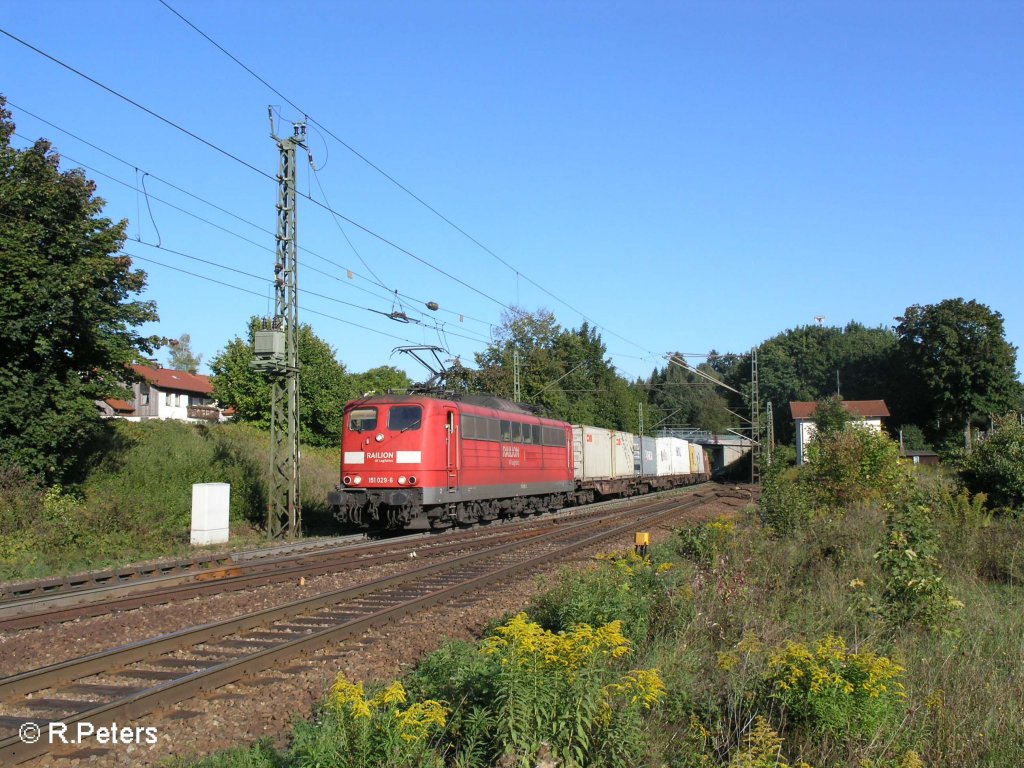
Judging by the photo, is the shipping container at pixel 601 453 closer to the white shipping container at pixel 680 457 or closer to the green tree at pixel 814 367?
the white shipping container at pixel 680 457

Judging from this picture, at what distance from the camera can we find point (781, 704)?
5.05 meters

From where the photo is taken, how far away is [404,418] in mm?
18500

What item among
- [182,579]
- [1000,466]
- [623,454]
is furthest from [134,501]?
[623,454]

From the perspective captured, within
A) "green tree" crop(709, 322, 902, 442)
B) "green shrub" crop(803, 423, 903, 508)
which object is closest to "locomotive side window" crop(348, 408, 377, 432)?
"green shrub" crop(803, 423, 903, 508)

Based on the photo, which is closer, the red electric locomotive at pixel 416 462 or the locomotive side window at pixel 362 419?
the red electric locomotive at pixel 416 462

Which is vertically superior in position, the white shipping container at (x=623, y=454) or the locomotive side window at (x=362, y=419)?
the locomotive side window at (x=362, y=419)

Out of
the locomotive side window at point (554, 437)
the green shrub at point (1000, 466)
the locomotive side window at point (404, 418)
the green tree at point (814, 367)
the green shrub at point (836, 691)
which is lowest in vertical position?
the green shrub at point (836, 691)

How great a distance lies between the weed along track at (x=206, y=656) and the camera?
5.70m

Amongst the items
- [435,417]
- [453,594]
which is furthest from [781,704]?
[435,417]

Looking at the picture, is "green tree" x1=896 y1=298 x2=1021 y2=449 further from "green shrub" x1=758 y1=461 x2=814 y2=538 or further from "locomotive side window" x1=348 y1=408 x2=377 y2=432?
"locomotive side window" x1=348 y1=408 x2=377 y2=432

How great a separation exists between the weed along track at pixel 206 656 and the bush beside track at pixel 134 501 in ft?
20.2

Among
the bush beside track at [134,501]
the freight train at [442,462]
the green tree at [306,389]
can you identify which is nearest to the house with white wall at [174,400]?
the green tree at [306,389]

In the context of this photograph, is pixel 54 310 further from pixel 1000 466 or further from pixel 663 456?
pixel 663 456

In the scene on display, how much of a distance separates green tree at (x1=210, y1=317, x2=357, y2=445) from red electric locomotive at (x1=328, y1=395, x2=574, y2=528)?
54.9 ft
